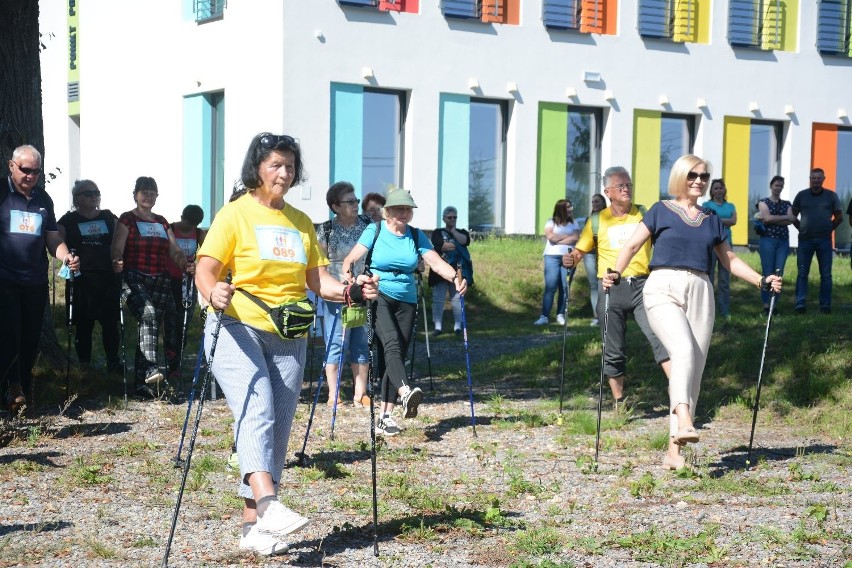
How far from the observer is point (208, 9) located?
2572cm

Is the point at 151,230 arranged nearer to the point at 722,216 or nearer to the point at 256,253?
the point at 256,253

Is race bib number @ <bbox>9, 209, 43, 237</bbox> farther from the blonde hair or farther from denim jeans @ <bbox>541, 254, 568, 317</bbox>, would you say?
denim jeans @ <bbox>541, 254, 568, 317</bbox>

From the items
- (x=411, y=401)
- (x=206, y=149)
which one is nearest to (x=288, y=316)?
(x=411, y=401)

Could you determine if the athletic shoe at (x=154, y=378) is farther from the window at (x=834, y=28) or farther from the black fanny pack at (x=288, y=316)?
the window at (x=834, y=28)

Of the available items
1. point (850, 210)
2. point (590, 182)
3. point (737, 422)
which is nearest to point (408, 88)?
point (590, 182)

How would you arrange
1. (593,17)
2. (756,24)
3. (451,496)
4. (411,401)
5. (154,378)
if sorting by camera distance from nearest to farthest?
(451,496) → (411,401) → (154,378) → (593,17) → (756,24)

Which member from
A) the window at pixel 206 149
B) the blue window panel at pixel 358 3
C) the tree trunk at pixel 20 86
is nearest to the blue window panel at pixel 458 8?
the blue window panel at pixel 358 3

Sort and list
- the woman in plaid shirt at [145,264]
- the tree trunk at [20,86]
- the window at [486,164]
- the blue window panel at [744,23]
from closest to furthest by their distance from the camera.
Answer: the tree trunk at [20,86], the woman in plaid shirt at [145,264], the window at [486,164], the blue window panel at [744,23]

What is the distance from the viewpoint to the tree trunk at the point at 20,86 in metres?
11.7

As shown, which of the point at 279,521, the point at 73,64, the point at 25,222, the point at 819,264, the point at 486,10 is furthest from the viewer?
the point at 73,64

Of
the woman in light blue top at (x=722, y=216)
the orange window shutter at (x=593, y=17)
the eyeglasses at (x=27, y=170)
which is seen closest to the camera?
the eyeglasses at (x=27, y=170)

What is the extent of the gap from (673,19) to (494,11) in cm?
422

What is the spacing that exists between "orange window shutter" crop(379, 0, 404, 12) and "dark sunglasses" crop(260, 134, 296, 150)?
18.3 meters

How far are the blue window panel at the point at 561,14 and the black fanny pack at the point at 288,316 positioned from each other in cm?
2053
